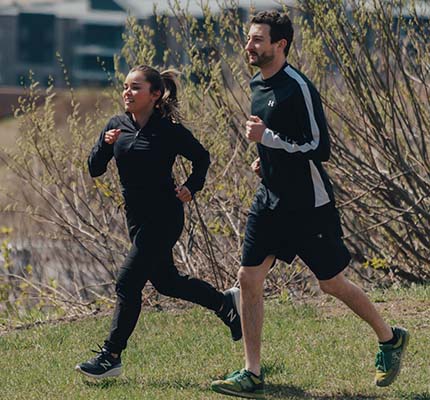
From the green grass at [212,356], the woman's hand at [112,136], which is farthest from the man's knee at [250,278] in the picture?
the woman's hand at [112,136]

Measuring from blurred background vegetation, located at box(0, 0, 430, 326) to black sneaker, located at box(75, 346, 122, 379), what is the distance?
114 inches

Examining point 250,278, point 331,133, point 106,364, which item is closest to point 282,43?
point 250,278

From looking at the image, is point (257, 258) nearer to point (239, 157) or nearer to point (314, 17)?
point (314, 17)

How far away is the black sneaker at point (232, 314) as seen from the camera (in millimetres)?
7094

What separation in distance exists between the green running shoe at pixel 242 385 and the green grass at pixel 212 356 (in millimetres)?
123

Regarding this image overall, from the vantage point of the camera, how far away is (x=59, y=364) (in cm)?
728

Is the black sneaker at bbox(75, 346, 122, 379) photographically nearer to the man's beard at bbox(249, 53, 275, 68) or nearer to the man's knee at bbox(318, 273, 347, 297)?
the man's knee at bbox(318, 273, 347, 297)

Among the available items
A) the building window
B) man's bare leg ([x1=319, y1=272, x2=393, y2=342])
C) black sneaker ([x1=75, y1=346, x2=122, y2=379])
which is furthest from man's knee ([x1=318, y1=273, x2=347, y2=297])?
the building window

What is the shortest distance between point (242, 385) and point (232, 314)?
109 centimetres

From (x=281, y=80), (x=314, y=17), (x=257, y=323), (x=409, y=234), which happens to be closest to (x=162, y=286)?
(x=257, y=323)

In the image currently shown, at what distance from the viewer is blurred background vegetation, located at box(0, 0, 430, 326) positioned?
30.8 feet

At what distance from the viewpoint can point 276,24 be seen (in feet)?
19.6

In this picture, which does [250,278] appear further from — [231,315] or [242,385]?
[231,315]

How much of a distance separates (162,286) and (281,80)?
5.13ft
